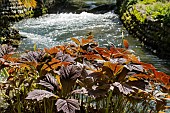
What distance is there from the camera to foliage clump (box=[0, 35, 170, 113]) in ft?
5.72

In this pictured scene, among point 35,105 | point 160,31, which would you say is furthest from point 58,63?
point 160,31

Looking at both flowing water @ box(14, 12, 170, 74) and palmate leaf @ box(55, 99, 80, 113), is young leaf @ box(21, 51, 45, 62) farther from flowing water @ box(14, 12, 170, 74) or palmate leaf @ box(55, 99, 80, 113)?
flowing water @ box(14, 12, 170, 74)

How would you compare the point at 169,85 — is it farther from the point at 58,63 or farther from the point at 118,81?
the point at 58,63

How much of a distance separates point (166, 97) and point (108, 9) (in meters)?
16.1

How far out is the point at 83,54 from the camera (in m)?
2.16

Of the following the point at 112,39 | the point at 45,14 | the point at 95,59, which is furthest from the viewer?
the point at 45,14

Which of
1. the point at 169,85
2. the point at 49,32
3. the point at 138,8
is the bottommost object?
the point at 49,32

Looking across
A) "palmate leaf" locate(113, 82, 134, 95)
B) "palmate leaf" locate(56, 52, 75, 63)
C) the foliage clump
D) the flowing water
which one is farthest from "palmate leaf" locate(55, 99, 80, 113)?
the flowing water

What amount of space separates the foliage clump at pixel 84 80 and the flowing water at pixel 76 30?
5573 mm

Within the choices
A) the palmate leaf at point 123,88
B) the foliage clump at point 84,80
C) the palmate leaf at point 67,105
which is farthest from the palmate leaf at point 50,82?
the palmate leaf at point 123,88

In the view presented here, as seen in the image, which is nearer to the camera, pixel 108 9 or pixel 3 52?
pixel 3 52

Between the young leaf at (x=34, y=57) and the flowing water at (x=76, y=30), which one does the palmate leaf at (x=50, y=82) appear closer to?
the young leaf at (x=34, y=57)

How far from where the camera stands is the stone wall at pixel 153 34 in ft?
28.3

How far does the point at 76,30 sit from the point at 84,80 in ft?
34.8
